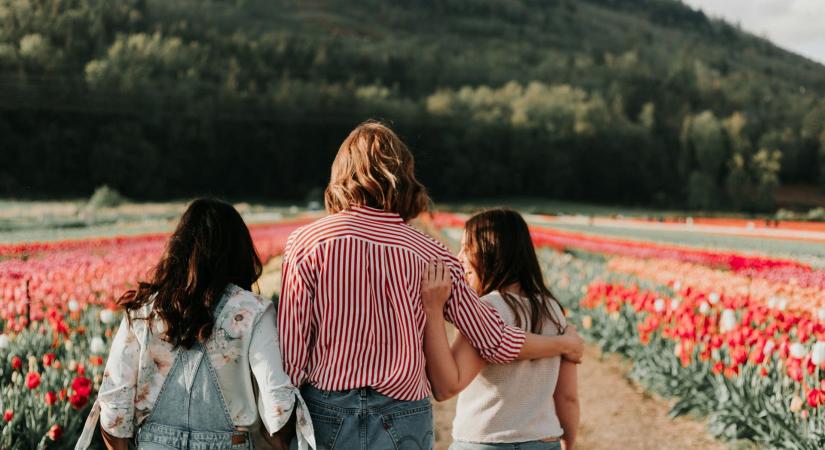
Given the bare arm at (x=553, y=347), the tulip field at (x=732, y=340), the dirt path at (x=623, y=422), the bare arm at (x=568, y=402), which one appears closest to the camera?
the bare arm at (x=553, y=347)

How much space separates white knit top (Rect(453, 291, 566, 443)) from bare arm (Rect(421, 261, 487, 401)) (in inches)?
5.0

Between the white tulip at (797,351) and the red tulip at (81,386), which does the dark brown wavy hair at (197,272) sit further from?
the white tulip at (797,351)

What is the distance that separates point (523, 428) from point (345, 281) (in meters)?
0.72

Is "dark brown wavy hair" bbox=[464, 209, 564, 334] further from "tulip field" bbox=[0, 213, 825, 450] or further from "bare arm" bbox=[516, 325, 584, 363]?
"tulip field" bbox=[0, 213, 825, 450]

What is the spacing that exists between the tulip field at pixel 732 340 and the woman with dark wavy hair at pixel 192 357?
2.80 m

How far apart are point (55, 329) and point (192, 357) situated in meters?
3.04

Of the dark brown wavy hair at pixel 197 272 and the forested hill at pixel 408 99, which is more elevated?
the forested hill at pixel 408 99

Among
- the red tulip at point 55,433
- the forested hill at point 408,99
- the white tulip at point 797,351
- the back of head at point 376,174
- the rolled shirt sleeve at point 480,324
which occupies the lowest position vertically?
the red tulip at point 55,433

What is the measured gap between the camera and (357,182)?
2.02 m

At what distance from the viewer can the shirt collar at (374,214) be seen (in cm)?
202

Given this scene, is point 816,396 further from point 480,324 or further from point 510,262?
point 480,324

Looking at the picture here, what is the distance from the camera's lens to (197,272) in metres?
2.05

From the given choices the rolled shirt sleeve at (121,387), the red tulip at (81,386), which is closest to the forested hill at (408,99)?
the rolled shirt sleeve at (121,387)

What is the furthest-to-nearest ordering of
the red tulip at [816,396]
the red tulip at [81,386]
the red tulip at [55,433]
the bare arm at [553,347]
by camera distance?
the red tulip at [816,396]
the red tulip at [81,386]
the red tulip at [55,433]
the bare arm at [553,347]
